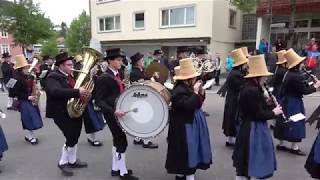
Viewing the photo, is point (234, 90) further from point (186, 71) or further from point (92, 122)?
point (92, 122)

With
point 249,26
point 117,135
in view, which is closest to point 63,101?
point 117,135

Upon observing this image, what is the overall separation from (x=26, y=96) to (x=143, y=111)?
11.9ft

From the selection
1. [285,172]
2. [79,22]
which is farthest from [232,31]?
[79,22]

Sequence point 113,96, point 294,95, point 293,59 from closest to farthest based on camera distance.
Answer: point 113,96
point 293,59
point 294,95

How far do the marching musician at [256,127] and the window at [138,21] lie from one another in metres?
23.9

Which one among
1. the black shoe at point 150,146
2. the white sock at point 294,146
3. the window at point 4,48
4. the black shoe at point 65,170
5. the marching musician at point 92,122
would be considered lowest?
the black shoe at point 150,146

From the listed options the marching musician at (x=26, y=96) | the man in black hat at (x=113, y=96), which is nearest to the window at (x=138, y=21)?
the marching musician at (x=26, y=96)

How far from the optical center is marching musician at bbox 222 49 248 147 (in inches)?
249

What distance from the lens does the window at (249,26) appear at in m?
26.3

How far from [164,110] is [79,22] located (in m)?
61.5

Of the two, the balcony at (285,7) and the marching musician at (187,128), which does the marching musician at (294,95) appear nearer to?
the marching musician at (187,128)

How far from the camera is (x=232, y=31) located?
2589cm

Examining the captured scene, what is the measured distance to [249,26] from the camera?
1046 inches

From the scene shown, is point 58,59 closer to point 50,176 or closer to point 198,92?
point 50,176
